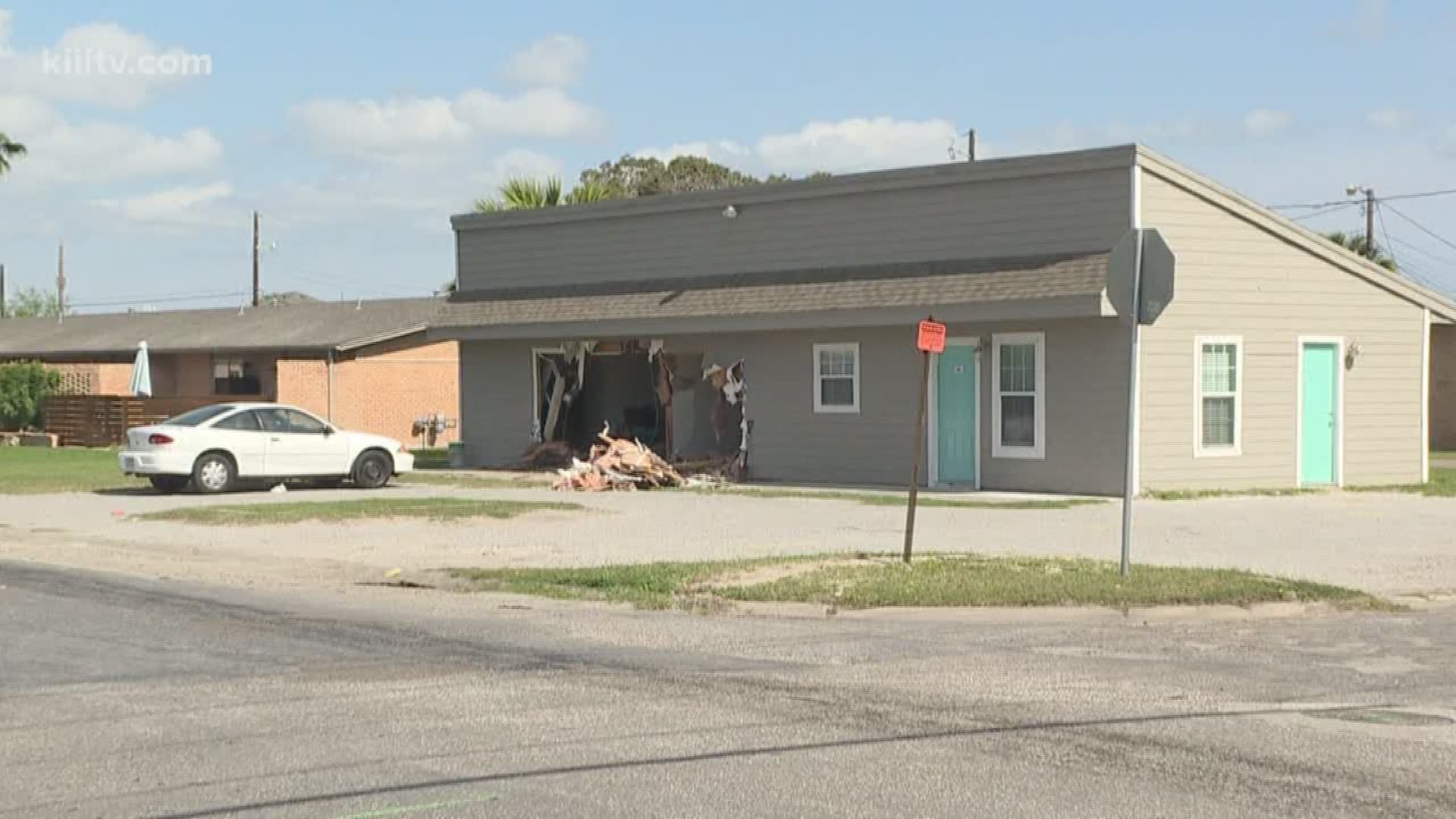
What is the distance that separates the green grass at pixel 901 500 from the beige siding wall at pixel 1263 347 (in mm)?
1861

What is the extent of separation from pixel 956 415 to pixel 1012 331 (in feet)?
5.53

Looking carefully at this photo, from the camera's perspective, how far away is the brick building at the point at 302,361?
1796 inches

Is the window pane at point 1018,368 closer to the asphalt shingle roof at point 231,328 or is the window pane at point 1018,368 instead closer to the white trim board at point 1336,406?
the white trim board at point 1336,406

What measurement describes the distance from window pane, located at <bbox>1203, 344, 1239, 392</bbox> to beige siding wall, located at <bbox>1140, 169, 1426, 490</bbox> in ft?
0.76

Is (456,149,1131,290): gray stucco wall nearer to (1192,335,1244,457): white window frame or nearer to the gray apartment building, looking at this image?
the gray apartment building

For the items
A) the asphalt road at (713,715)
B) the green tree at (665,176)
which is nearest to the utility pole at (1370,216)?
the green tree at (665,176)

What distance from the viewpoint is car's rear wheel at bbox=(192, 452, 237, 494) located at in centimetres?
2633

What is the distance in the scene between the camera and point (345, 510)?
72.5 feet

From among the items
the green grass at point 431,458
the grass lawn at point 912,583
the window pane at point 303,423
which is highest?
the window pane at point 303,423

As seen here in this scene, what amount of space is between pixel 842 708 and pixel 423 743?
2303 millimetres

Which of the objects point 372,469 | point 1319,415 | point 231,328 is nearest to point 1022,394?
point 1319,415

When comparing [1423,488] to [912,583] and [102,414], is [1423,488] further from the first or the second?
[102,414]

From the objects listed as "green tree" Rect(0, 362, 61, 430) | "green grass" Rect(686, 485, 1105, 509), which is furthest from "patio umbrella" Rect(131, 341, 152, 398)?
"green grass" Rect(686, 485, 1105, 509)

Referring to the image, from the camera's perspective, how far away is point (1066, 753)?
806 centimetres
